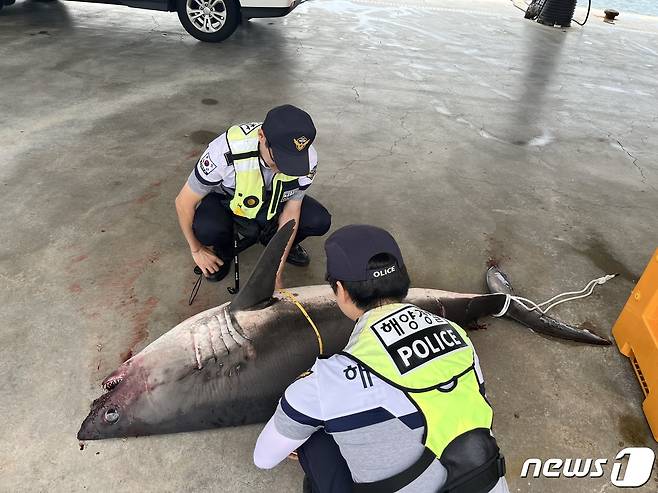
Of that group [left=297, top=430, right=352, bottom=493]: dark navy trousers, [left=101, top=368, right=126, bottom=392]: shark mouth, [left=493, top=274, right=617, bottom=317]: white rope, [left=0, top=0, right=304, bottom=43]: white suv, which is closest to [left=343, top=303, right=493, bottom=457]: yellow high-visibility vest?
[left=297, top=430, right=352, bottom=493]: dark navy trousers

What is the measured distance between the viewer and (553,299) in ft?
10.4

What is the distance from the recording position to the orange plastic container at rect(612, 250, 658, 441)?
2.44 m

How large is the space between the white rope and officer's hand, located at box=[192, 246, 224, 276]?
168 centimetres

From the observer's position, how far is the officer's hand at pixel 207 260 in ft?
9.46

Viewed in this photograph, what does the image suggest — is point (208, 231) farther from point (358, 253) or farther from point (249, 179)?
point (358, 253)

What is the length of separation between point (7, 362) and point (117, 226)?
1235 millimetres

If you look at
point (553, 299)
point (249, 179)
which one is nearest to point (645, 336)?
point (553, 299)

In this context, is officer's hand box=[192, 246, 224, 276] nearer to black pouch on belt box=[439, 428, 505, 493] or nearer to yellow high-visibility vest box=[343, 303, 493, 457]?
yellow high-visibility vest box=[343, 303, 493, 457]

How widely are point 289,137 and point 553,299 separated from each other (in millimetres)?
2004

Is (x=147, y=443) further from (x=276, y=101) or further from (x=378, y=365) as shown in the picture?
(x=276, y=101)

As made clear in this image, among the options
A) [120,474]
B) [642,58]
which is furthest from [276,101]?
[642,58]

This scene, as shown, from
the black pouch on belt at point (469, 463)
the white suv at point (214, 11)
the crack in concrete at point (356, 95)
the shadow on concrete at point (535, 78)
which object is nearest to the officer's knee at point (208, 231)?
the black pouch on belt at point (469, 463)

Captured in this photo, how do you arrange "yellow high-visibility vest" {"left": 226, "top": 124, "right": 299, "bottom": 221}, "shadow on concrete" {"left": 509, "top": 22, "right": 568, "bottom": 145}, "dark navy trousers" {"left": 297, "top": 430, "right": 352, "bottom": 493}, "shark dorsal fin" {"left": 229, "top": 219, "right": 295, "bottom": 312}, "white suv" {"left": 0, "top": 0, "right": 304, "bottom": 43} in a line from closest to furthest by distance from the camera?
"dark navy trousers" {"left": 297, "top": 430, "right": 352, "bottom": 493} < "shark dorsal fin" {"left": 229, "top": 219, "right": 295, "bottom": 312} < "yellow high-visibility vest" {"left": 226, "top": 124, "right": 299, "bottom": 221} < "shadow on concrete" {"left": 509, "top": 22, "right": 568, "bottom": 145} < "white suv" {"left": 0, "top": 0, "right": 304, "bottom": 43}

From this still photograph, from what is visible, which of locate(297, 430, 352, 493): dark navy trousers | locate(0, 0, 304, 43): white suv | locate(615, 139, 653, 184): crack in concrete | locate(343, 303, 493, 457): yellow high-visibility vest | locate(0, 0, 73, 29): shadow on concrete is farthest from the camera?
locate(0, 0, 73, 29): shadow on concrete
